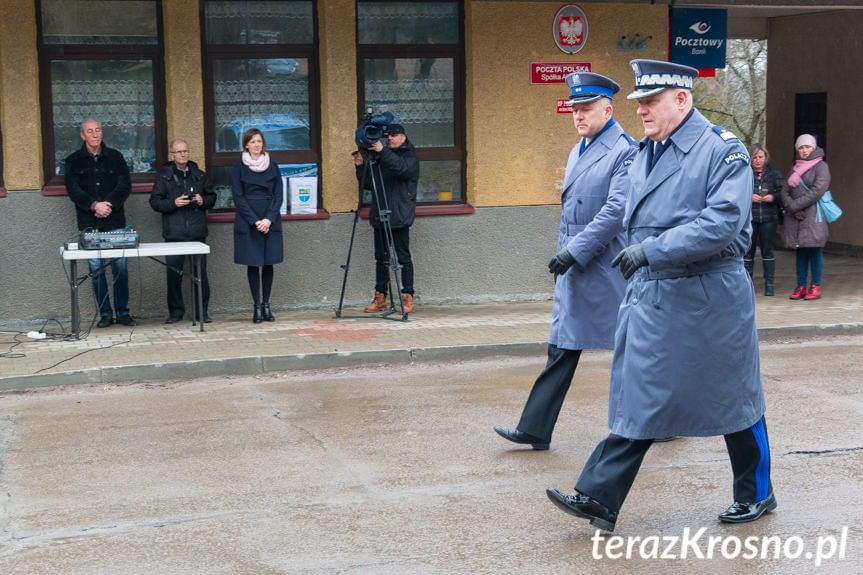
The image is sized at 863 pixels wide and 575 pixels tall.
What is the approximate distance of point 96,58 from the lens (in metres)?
11.2

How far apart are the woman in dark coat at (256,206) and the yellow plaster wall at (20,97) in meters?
2.01

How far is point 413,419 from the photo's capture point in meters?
7.35

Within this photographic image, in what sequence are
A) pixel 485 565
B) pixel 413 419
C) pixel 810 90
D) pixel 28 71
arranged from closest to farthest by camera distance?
pixel 485 565 < pixel 413 419 < pixel 28 71 < pixel 810 90

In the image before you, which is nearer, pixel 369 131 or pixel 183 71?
pixel 369 131

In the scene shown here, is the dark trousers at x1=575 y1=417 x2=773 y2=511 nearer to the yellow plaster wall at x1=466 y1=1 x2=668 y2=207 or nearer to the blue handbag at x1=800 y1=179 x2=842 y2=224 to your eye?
the yellow plaster wall at x1=466 y1=1 x2=668 y2=207

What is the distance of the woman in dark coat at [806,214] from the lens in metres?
12.3

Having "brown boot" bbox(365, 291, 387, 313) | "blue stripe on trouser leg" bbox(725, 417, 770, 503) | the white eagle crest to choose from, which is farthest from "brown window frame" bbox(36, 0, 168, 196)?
"blue stripe on trouser leg" bbox(725, 417, 770, 503)

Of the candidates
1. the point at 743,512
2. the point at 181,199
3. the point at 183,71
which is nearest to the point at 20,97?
the point at 183,71

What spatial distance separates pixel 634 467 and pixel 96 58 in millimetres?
8223

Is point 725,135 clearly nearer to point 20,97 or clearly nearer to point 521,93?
point 521,93

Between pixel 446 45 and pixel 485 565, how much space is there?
8.43 meters

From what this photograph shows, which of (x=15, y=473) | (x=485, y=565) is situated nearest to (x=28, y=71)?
(x=15, y=473)

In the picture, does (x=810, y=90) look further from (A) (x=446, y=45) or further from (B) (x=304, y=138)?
(B) (x=304, y=138)

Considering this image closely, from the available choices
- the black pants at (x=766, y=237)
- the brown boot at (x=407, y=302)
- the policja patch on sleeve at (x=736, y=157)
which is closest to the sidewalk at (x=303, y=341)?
the brown boot at (x=407, y=302)
